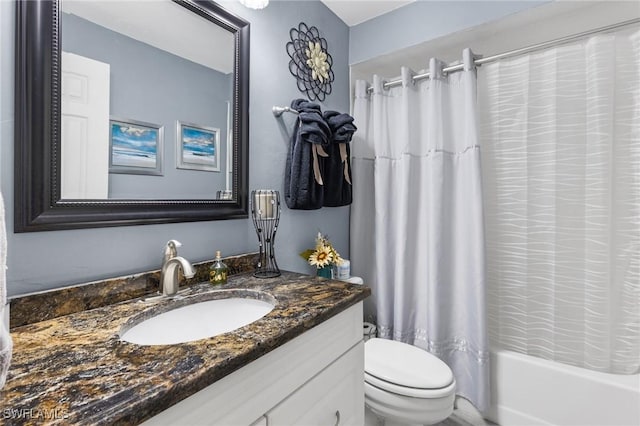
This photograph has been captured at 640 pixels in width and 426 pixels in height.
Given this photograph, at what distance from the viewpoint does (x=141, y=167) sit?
96 cm

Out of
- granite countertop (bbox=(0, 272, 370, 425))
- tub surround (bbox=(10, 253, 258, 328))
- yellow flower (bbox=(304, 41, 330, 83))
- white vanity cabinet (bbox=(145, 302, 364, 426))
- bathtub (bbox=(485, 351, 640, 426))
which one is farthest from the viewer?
yellow flower (bbox=(304, 41, 330, 83))

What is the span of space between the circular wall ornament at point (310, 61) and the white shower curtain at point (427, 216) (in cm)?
32

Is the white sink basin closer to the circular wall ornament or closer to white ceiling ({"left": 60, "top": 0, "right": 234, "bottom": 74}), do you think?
white ceiling ({"left": 60, "top": 0, "right": 234, "bottom": 74})

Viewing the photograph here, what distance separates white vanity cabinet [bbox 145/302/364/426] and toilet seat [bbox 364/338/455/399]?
0.25 m

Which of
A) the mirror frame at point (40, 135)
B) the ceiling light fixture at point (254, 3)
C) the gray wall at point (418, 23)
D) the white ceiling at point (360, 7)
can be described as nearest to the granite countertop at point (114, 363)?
the mirror frame at point (40, 135)

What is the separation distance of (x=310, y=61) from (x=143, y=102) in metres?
0.98

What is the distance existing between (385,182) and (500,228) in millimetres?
699

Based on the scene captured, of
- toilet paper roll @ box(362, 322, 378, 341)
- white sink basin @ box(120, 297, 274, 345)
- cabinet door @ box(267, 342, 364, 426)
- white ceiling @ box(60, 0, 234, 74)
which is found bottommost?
toilet paper roll @ box(362, 322, 378, 341)

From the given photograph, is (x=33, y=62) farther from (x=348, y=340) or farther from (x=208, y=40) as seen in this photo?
(x=348, y=340)

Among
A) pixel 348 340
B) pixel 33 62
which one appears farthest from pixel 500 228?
pixel 33 62

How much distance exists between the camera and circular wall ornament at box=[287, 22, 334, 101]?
1.55 metres

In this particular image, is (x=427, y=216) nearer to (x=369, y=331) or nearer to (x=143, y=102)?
(x=369, y=331)

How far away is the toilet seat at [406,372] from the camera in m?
1.18

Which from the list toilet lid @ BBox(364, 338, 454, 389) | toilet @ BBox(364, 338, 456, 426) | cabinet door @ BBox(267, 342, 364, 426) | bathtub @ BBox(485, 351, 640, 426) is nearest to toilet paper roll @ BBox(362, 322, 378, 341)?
toilet lid @ BBox(364, 338, 454, 389)
